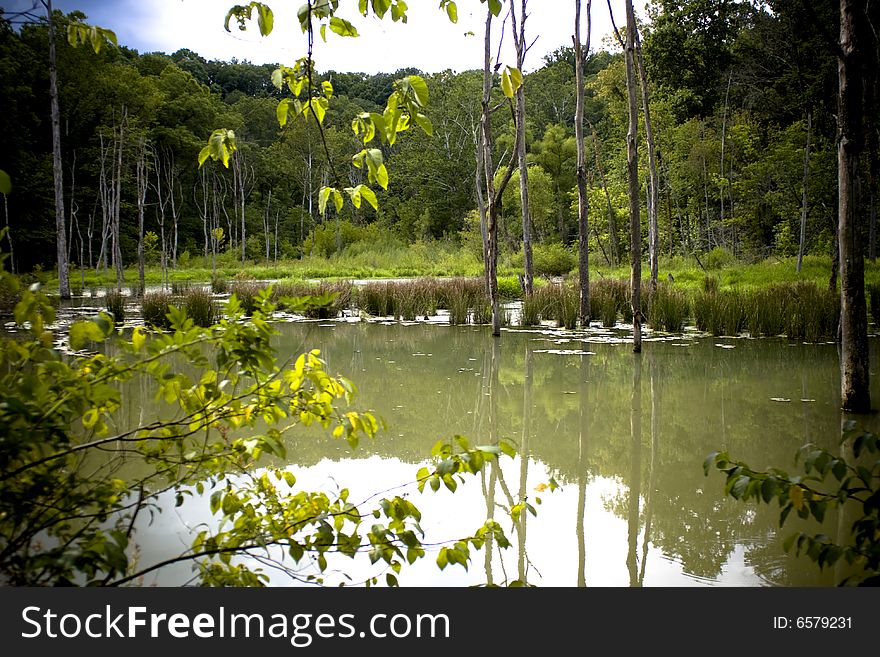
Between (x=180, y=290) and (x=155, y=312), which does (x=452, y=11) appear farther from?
(x=180, y=290)

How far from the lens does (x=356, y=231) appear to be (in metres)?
38.2

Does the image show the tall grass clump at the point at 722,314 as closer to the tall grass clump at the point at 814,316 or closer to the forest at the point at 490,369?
the forest at the point at 490,369

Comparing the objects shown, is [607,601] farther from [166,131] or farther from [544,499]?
[166,131]

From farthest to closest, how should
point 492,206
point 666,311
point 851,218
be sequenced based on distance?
point 666,311
point 492,206
point 851,218

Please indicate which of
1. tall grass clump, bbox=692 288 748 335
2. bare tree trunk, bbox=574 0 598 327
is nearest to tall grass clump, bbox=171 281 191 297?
bare tree trunk, bbox=574 0 598 327

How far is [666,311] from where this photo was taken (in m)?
10.2

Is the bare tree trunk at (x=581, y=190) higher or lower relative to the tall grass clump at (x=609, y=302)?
higher

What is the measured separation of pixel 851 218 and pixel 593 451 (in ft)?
8.43

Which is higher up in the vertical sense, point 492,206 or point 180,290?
point 492,206

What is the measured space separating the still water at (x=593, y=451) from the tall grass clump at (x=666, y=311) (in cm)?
146

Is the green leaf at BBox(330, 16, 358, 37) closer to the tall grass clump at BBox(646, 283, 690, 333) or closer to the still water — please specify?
the still water

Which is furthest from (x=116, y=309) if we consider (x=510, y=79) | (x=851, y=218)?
(x=510, y=79)

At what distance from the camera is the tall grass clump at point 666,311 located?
10.1 m

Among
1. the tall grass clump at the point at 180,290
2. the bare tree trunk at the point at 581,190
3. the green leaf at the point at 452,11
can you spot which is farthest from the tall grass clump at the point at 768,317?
the tall grass clump at the point at 180,290
